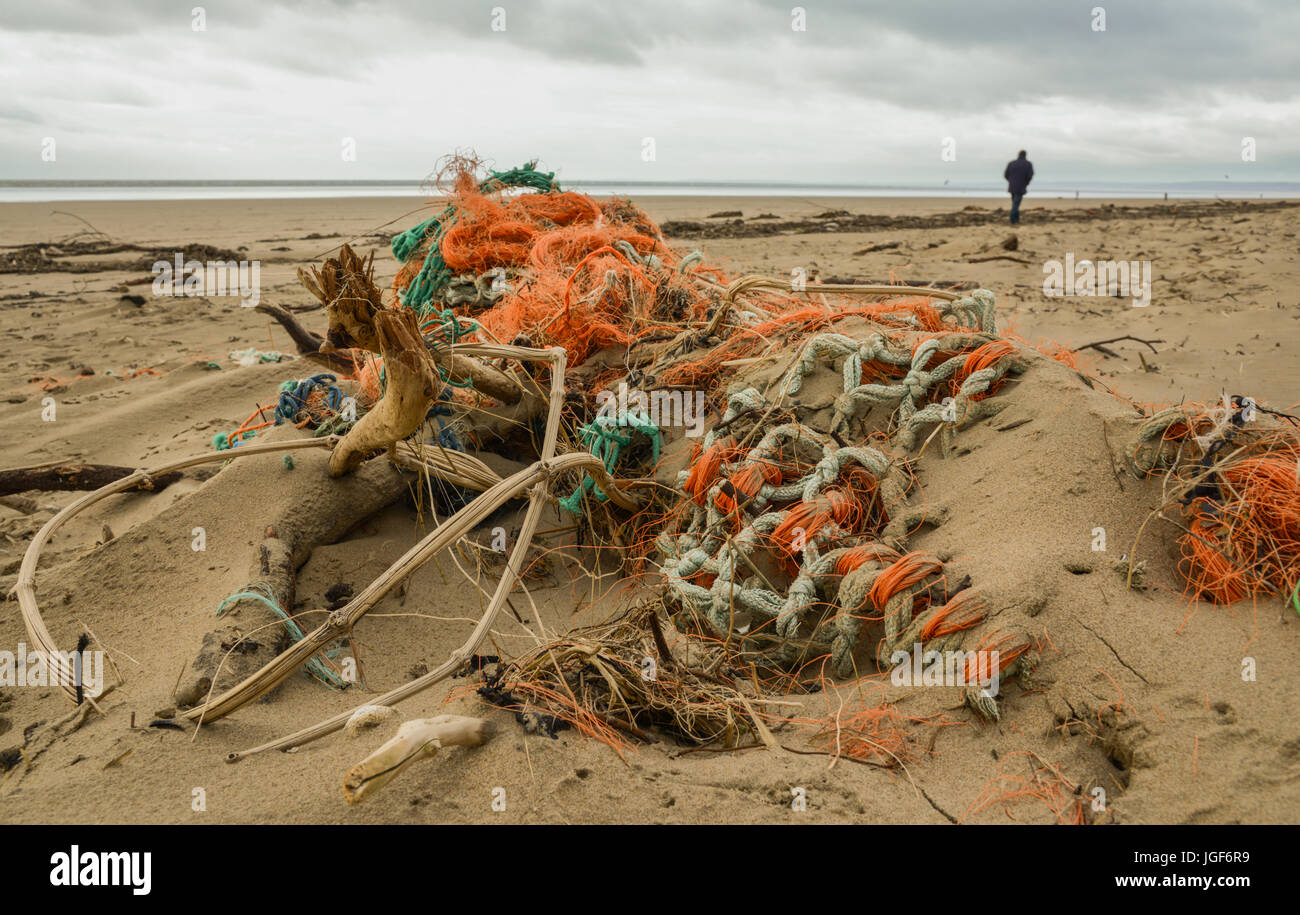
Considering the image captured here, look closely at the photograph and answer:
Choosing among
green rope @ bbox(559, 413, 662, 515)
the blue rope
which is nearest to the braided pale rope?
green rope @ bbox(559, 413, 662, 515)

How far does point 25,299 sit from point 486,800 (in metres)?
9.02

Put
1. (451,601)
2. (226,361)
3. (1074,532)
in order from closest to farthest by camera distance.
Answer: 1. (1074,532)
2. (451,601)
3. (226,361)

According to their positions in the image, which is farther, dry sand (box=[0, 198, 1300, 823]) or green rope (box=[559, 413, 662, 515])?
green rope (box=[559, 413, 662, 515])

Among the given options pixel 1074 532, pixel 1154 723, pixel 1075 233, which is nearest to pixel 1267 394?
pixel 1074 532

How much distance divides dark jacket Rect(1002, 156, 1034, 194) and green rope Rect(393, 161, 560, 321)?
482 inches

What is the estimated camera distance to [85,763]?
1.82m

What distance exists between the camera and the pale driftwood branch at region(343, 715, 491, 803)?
152 centimetres

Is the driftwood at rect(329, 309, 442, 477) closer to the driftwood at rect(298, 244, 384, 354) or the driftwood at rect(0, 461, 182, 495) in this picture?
the driftwood at rect(298, 244, 384, 354)

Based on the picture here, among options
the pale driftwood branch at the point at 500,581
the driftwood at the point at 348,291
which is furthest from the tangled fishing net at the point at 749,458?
the pale driftwood branch at the point at 500,581

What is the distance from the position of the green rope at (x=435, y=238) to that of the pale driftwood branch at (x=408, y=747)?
9.38 feet

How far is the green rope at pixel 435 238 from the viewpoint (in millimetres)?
4422

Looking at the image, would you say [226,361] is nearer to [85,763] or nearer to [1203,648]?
[85,763]

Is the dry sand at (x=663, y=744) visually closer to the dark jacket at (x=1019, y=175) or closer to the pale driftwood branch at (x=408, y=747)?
the pale driftwood branch at (x=408, y=747)

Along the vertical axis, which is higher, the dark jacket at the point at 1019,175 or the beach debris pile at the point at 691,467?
the dark jacket at the point at 1019,175
